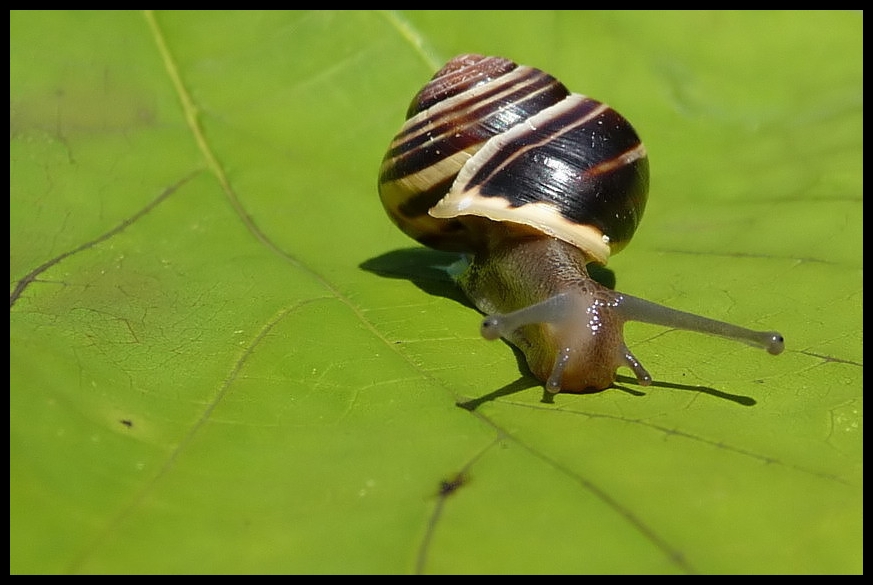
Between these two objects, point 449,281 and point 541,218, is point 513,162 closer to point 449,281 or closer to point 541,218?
point 541,218

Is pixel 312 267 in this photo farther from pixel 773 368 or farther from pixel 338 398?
pixel 773 368

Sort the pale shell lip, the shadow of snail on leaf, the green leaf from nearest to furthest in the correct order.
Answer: the green leaf
the shadow of snail on leaf
the pale shell lip

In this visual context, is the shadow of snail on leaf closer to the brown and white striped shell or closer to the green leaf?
the green leaf

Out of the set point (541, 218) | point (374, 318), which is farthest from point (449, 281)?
point (374, 318)

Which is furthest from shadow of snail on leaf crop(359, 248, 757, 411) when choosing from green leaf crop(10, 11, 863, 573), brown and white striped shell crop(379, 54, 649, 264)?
brown and white striped shell crop(379, 54, 649, 264)

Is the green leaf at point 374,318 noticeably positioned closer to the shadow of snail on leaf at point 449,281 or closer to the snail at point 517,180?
the shadow of snail on leaf at point 449,281

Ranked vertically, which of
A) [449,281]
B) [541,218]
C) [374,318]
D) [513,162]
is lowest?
[449,281]
